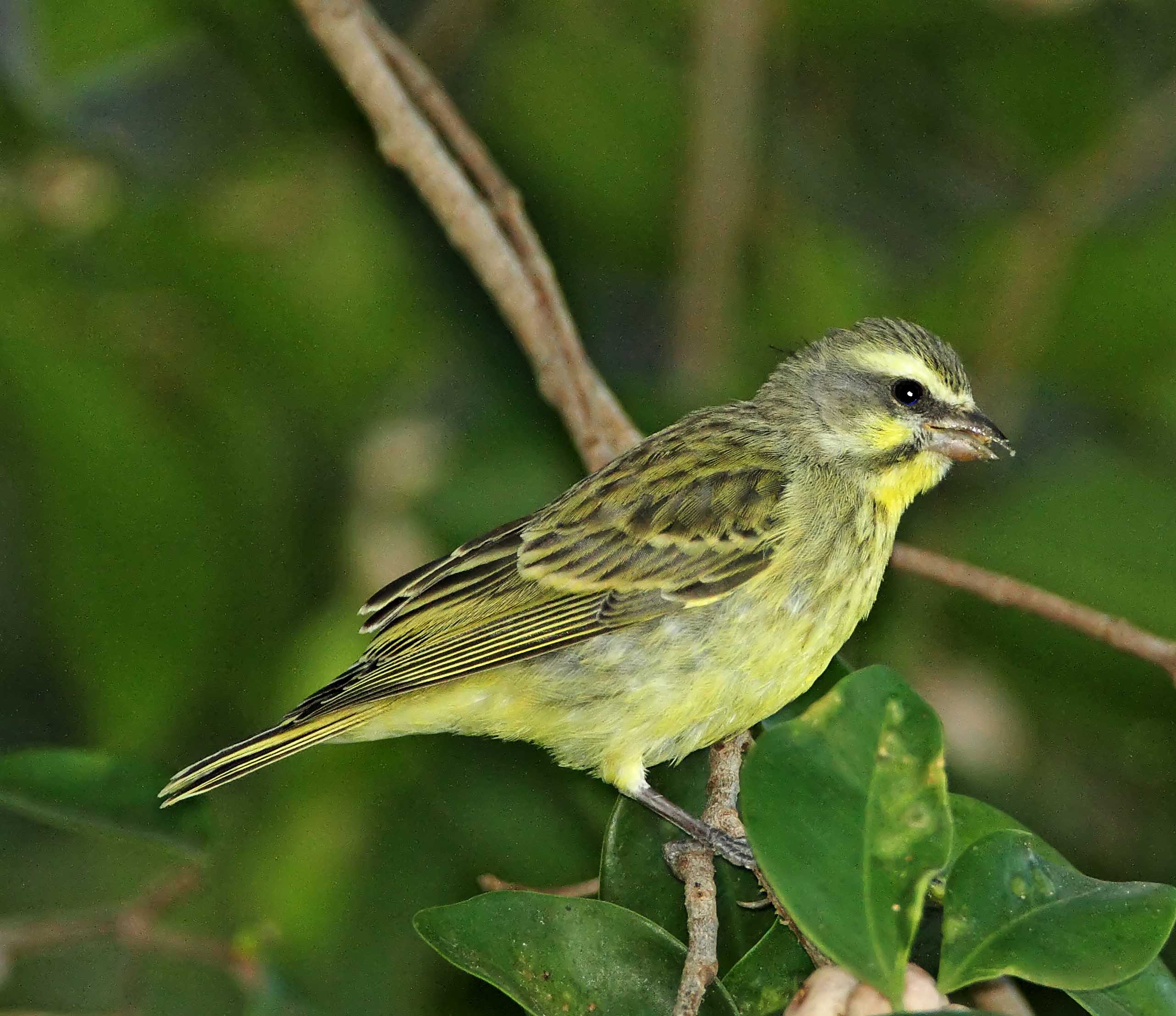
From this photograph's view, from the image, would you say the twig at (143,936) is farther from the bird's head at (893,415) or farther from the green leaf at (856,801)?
the bird's head at (893,415)

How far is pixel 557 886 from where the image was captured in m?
3.28

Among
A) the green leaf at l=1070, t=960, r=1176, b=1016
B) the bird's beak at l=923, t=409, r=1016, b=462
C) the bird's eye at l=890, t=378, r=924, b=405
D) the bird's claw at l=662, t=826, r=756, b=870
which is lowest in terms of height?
the green leaf at l=1070, t=960, r=1176, b=1016

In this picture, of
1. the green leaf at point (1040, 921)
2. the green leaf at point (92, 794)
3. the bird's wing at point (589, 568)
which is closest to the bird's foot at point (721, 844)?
the bird's wing at point (589, 568)

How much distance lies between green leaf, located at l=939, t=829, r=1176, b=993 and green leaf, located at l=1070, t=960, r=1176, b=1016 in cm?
18

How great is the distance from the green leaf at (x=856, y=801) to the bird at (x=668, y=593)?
867 millimetres

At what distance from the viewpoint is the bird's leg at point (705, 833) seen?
112 inches

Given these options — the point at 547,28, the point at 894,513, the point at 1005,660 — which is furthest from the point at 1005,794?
the point at 547,28

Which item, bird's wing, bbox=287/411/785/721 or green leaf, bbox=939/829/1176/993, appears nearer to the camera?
green leaf, bbox=939/829/1176/993

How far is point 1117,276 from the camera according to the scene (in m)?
3.89

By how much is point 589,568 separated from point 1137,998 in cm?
147

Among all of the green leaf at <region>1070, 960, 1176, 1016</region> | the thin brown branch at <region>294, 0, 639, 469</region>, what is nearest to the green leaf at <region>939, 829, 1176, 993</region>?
the green leaf at <region>1070, 960, 1176, 1016</region>

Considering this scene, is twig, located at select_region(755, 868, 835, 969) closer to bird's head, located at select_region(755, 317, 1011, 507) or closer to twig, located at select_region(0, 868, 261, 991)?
twig, located at select_region(0, 868, 261, 991)

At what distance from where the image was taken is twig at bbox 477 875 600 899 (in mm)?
2875

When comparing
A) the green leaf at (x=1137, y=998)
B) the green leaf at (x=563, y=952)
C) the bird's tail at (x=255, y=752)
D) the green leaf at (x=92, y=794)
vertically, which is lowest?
the green leaf at (x=1137, y=998)
